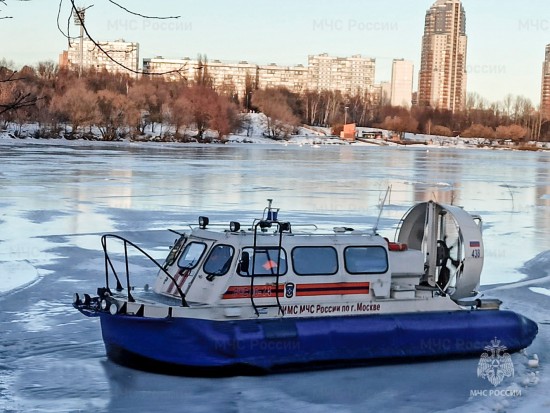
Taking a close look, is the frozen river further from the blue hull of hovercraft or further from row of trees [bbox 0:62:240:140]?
row of trees [bbox 0:62:240:140]

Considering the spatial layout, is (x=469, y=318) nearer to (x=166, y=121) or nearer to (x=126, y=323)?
(x=126, y=323)

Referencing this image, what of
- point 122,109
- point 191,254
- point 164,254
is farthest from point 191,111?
point 191,254

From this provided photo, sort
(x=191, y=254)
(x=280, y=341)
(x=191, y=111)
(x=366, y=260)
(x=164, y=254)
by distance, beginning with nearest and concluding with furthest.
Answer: (x=280, y=341)
(x=191, y=254)
(x=366, y=260)
(x=164, y=254)
(x=191, y=111)

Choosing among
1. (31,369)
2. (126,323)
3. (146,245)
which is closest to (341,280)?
(126,323)

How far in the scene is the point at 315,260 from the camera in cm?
1015

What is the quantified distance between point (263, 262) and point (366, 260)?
1.27 meters

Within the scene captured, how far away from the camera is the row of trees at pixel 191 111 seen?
83.6 m

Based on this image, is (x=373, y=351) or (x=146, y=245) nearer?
(x=373, y=351)

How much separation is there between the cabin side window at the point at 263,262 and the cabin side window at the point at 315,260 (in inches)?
6.0

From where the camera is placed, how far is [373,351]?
10055mm

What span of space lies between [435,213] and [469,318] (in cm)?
164

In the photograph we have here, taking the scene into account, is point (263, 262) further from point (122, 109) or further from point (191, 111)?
point (191, 111)

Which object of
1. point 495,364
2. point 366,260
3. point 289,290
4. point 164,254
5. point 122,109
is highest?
point 122,109

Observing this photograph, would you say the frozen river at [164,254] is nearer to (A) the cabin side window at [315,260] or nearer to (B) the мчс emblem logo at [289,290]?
(B) the мчс emblem logo at [289,290]
